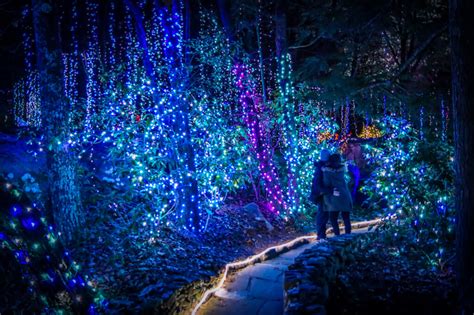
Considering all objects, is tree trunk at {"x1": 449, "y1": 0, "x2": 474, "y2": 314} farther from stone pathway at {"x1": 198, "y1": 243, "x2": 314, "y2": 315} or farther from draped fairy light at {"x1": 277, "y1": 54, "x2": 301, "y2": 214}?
draped fairy light at {"x1": 277, "y1": 54, "x2": 301, "y2": 214}

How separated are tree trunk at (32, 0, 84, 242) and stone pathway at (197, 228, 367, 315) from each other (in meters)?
2.65

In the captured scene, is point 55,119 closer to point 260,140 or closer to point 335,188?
point 335,188

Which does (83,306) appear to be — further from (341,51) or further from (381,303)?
(341,51)

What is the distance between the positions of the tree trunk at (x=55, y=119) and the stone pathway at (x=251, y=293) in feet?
8.70

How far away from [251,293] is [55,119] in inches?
162

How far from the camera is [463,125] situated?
3.89 metres

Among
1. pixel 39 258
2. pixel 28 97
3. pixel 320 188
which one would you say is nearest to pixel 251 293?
pixel 39 258

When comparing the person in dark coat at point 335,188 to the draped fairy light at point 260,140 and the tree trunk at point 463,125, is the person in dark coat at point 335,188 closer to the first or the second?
the draped fairy light at point 260,140

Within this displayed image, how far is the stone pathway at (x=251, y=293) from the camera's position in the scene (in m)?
4.54

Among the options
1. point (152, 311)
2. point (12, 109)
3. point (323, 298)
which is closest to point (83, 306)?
point (152, 311)

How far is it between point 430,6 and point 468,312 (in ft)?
23.3

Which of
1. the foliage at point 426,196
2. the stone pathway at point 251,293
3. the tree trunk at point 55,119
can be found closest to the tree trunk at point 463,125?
the foliage at point 426,196

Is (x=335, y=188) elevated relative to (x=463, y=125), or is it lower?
lower

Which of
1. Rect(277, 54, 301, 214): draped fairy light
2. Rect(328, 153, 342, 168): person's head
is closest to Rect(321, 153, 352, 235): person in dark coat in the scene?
Rect(328, 153, 342, 168): person's head
